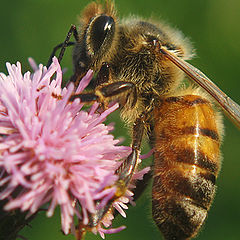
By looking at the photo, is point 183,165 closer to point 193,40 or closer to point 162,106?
point 162,106

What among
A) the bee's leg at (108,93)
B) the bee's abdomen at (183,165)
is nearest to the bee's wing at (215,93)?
the bee's abdomen at (183,165)

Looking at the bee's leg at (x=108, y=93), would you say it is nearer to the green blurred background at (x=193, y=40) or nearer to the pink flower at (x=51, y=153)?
the pink flower at (x=51, y=153)

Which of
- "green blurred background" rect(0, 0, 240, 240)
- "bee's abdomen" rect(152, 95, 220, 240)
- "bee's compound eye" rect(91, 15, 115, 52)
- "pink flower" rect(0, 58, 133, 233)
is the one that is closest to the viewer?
"pink flower" rect(0, 58, 133, 233)

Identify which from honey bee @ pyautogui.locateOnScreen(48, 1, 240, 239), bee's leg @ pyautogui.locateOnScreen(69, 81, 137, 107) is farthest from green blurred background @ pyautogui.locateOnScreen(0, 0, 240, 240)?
bee's leg @ pyautogui.locateOnScreen(69, 81, 137, 107)

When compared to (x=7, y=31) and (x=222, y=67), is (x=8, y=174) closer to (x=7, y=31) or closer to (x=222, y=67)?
(x=7, y=31)

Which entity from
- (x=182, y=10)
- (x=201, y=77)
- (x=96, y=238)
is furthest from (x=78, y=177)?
(x=182, y=10)

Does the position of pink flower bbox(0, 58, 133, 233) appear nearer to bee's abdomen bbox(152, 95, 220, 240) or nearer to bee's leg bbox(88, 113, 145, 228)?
bee's leg bbox(88, 113, 145, 228)

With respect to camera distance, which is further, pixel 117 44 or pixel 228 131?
pixel 228 131
